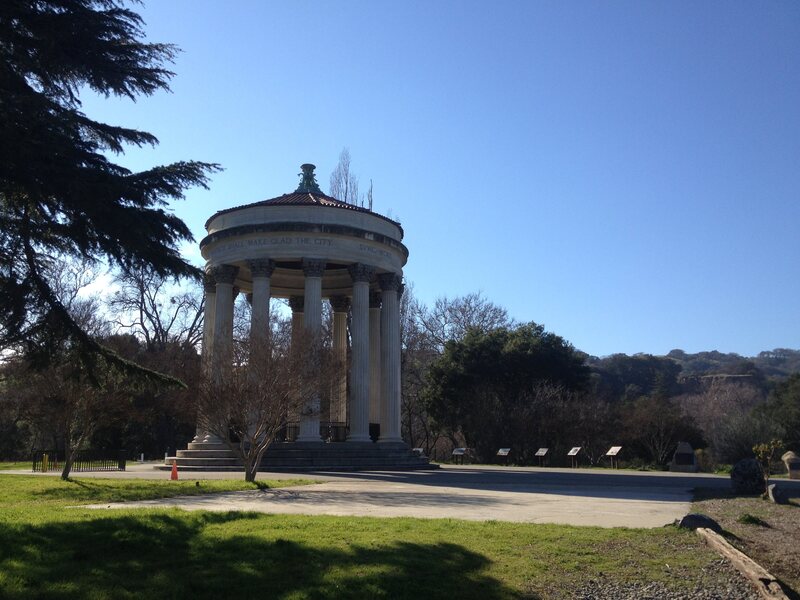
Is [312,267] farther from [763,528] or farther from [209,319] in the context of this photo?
[763,528]

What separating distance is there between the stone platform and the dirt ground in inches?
609

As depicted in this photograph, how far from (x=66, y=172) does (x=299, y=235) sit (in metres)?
22.5

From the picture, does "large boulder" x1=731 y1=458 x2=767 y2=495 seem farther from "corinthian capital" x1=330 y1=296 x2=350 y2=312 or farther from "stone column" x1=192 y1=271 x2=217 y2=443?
"corinthian capital" x1=330 y1=296 x2=350 y2=312

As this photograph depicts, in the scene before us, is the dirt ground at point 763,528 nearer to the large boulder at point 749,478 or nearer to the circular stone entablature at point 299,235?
the large boulder at point 749,478

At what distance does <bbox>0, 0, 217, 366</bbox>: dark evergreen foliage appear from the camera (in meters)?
10.8

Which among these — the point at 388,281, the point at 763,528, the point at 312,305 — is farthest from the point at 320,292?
the point at 763,528

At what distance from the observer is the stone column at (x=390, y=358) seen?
115 feet

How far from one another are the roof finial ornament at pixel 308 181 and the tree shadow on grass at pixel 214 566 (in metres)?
29.4

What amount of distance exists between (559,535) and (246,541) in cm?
462

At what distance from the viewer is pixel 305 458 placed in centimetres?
3030

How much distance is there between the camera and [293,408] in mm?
21969

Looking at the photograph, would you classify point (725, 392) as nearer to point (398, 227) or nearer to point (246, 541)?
point (398, 227)

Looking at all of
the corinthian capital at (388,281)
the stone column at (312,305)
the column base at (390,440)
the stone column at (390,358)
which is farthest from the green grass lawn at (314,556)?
the corinthian capital at (388,281)

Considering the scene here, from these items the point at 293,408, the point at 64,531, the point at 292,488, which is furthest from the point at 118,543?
the point at 293,408
